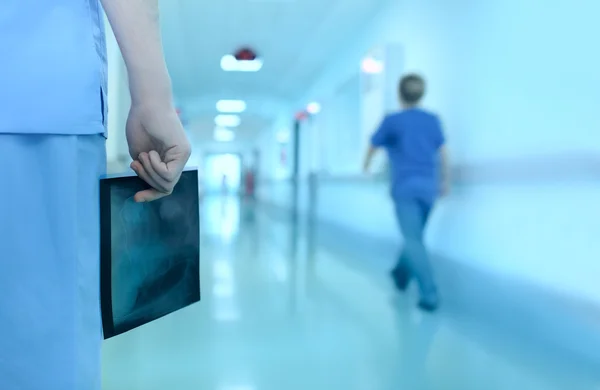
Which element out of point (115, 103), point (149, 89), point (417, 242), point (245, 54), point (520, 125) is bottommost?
point (417, 242)

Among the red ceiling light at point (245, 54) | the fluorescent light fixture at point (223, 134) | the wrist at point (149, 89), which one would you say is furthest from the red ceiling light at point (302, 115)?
the fluorescent light fixture at point (223, 134)

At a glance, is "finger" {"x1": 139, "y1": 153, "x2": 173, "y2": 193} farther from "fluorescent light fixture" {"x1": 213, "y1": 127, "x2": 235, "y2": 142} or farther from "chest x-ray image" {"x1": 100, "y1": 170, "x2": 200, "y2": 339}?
"fluorescent light fixture" {"x1": 213, "y1": 127, "x2": 235, "y2": 142}

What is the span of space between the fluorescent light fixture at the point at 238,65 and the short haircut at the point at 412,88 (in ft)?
16.3

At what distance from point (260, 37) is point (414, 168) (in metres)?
4.34

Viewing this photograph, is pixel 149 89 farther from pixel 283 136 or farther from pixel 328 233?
pixel 283 136

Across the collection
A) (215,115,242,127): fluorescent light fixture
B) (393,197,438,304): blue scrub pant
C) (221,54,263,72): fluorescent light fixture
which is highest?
(215,115,242,127): fluorescent light fixture

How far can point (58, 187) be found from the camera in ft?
2.28

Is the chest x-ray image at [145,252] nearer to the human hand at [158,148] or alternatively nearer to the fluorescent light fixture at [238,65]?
the human hand at [158,148]

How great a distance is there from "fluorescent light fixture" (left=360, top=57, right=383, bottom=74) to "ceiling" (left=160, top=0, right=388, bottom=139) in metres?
0.70

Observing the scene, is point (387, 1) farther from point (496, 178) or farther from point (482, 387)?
point (482, 387)

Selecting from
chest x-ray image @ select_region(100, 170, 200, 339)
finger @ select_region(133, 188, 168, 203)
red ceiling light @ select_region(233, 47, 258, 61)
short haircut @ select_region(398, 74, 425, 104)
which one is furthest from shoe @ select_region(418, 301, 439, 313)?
red ceiling light @ select_region(233, 47, 258, 61)

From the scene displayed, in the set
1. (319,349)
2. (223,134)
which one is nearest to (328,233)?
(319,349)

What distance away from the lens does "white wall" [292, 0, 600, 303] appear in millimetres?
2088

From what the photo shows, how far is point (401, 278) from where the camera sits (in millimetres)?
2961
